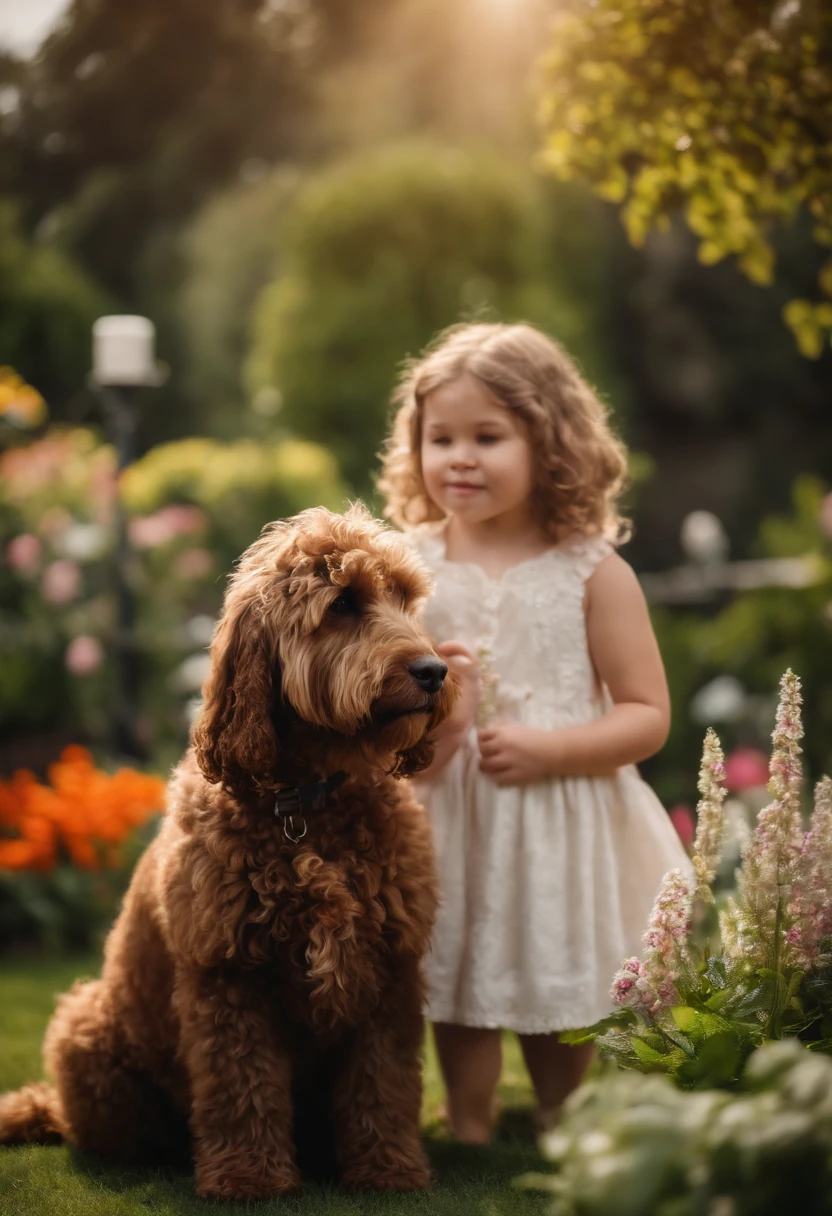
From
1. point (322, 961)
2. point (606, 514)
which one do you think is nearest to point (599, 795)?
point (606, 514)

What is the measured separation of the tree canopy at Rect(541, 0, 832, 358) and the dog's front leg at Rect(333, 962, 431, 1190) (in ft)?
Result: 8.40

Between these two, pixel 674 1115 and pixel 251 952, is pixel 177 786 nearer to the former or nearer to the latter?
pixel 251 952

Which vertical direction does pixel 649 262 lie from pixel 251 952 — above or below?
above

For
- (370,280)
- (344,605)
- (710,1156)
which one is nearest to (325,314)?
(370,280)

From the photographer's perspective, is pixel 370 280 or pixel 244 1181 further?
pixel 370 280

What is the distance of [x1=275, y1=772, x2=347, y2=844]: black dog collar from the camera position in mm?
2891

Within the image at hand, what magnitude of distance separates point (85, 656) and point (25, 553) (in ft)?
4.23

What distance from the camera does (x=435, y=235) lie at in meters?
18.4

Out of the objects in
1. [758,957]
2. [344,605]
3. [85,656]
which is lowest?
[758,957]

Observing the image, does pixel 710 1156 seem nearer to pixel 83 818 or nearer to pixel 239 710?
pixel 239 710

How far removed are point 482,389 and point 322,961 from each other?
1.60 metres

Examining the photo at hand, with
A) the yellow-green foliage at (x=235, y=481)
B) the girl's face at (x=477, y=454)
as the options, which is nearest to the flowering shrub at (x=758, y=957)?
the girl's face at (x=477, y=454)

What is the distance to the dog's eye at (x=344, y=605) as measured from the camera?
9.39 feet

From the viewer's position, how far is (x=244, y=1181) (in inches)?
111
